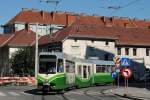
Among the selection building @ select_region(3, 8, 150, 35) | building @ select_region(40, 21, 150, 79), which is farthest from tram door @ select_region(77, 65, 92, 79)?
building @ select_region(3, 8, 150, 35)

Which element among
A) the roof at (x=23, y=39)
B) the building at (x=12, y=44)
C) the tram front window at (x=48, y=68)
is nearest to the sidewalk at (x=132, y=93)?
the tram front window at (x=48, y=68)

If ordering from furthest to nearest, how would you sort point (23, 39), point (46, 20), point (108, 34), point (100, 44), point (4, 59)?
1. point (46, 20)
2. point (4, 59)
3. point (23, 39)
4. point (108, 34)
5. point (100, 44)

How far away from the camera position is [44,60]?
1254 inches

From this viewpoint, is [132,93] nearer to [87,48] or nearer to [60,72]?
[60,72]

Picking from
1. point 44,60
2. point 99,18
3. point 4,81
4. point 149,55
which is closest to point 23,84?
point 4,81

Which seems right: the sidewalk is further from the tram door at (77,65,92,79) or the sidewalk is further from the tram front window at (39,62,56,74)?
the tram front window at (39,62,56,74)

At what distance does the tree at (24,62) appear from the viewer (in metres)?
67.0

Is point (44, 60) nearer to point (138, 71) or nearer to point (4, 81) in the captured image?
point (4, 81)

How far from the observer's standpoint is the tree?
220ft

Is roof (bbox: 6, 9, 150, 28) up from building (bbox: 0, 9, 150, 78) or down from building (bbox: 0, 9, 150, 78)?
up

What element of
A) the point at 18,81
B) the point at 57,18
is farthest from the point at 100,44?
the point at 57,18

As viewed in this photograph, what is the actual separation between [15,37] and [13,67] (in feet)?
75.3

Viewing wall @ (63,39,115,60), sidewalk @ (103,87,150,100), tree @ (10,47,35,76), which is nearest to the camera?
sidewalk @ (103,87,150,100)

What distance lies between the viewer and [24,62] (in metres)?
68.9
